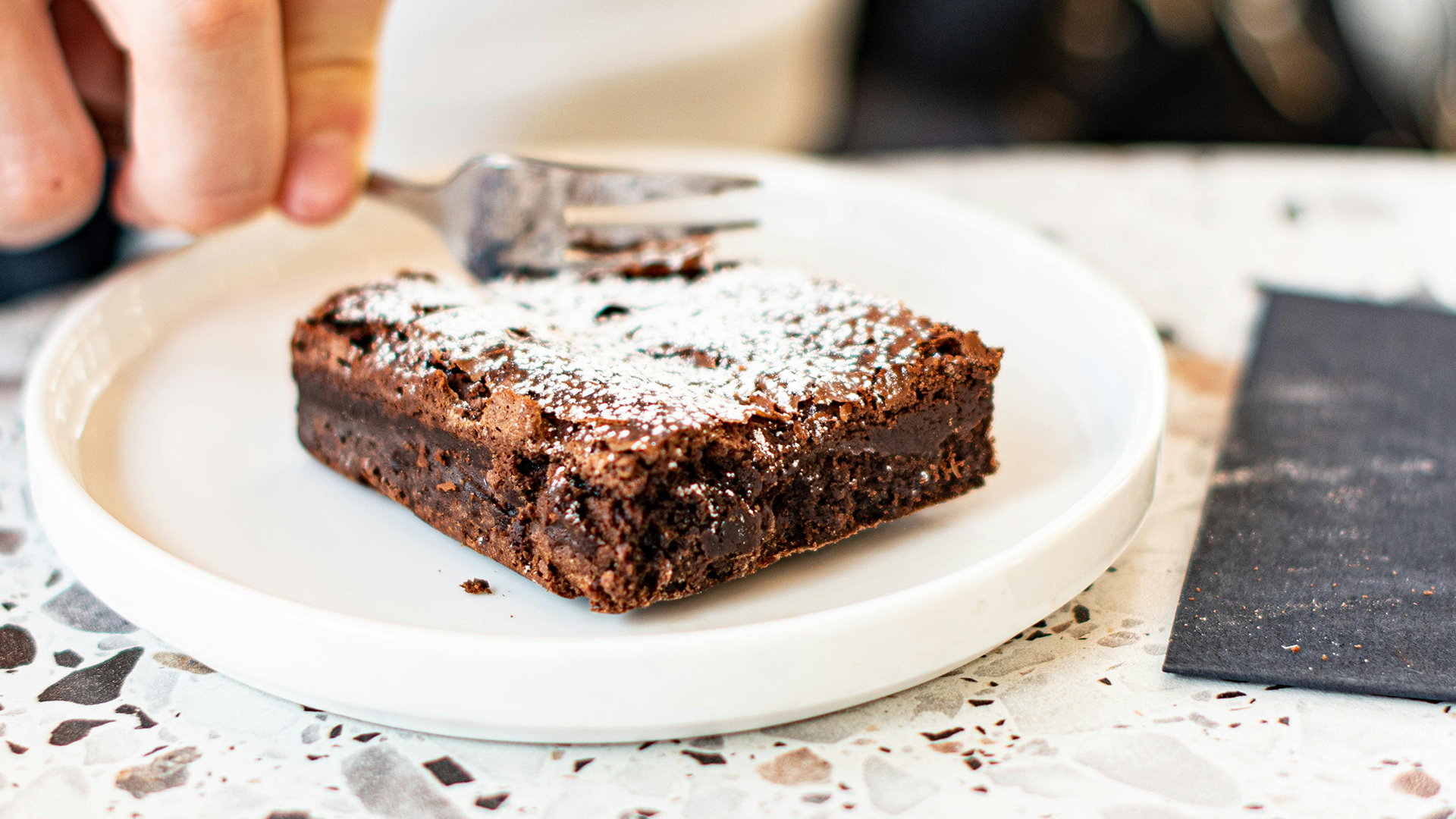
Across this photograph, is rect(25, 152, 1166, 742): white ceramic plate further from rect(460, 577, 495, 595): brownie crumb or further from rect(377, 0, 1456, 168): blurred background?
rect(377, 0, 1456, 168): blurred background

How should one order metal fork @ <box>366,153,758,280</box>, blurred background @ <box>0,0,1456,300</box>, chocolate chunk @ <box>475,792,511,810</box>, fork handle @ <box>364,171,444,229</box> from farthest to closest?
blurred background @ <box>0,0,1456,300</box> → fork handle @ <box>364,171,444,229</box> → metal fork @ <box>366,153,758,280</box> → chocolate chunk @ <box>475,792,511,810</box>

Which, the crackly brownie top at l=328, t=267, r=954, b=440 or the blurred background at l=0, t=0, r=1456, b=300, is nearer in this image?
the crackly brownie top at l=328, t=267, r=954, b=440

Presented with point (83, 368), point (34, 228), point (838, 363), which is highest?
point (838, 363)

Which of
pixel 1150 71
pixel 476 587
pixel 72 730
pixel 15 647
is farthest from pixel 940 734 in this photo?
pixel 1150 71

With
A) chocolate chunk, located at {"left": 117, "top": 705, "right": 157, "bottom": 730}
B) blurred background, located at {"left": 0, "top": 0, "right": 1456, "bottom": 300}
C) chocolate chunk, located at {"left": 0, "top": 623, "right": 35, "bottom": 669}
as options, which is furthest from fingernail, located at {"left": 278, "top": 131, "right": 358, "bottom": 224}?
chocolate chunk, located at {"left": 117, "top": 705, "right": 157, "bottom": 730}

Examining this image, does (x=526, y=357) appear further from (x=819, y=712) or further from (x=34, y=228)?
(x=34, y=228)

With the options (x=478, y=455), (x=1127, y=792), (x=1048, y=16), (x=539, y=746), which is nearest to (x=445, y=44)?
(x=478, y=455)

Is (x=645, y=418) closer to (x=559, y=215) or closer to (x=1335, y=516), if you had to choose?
(x=559, y=215)
